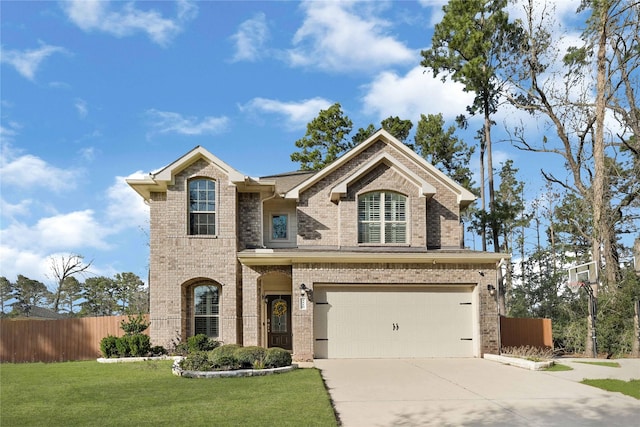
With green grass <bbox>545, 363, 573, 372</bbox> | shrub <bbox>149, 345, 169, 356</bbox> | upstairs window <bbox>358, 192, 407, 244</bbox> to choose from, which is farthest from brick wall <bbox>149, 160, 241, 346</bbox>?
green grass <bbox>545, 363, 573, 372</bbox>

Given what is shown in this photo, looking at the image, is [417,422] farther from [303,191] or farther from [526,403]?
[303,191]

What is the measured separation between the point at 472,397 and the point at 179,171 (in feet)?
41.4

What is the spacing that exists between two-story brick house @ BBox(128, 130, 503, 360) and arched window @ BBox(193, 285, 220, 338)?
0.03 metres

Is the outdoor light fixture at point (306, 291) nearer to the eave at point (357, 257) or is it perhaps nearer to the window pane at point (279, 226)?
the eave at point (357, 257)

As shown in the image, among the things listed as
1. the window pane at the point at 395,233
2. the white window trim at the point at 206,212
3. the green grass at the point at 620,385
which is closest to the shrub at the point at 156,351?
the white window trim at the point at 206,212

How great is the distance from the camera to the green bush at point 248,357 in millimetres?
15289

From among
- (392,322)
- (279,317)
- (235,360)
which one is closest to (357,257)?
(392,322)

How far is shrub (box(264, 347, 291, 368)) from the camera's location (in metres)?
15.5

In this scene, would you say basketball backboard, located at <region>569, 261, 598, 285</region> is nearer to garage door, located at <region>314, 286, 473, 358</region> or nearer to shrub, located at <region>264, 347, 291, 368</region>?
garage door, located at <region>314, 286, 473, 358</region>

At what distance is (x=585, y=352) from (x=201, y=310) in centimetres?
1415

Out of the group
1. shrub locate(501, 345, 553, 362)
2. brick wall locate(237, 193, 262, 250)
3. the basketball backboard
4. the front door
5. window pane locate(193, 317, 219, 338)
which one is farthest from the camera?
the front door

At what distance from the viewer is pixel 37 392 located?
1297cm

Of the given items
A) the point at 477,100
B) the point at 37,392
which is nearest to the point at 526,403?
the point at 37,392

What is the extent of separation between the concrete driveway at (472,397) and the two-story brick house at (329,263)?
2.71 meters
